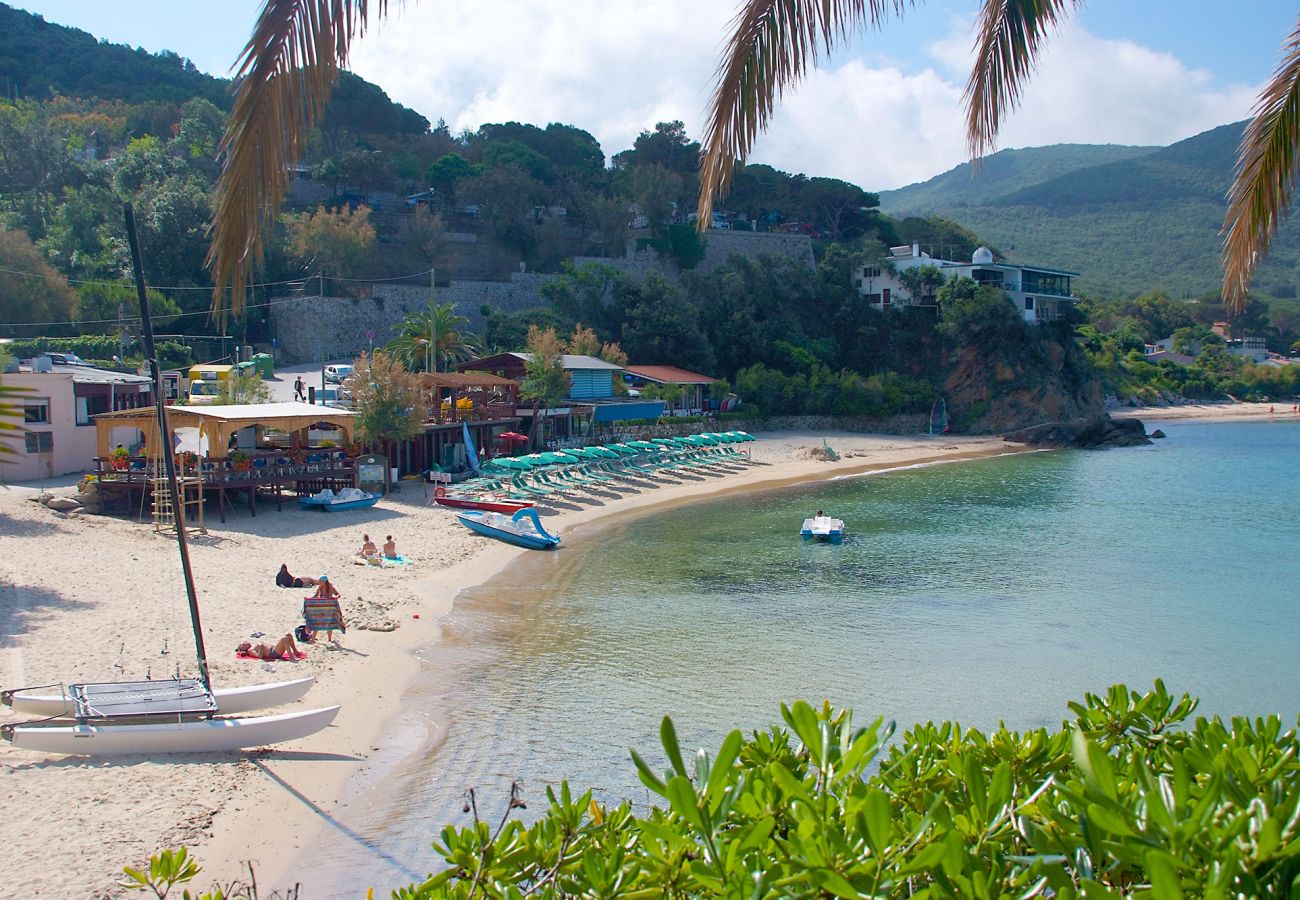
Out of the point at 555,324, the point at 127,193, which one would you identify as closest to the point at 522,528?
the point at 555,324

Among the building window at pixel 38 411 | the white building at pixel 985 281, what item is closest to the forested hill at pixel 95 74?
the white building at pixel 985 281

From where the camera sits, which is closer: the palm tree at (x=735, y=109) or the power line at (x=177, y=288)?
the palm tree at (x=735, y=109)

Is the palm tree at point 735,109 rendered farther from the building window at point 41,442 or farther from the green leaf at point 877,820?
the building window at point 41,442

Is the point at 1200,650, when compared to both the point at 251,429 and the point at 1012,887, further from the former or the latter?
the point at 251,429

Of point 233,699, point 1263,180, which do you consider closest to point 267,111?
point 1263,180

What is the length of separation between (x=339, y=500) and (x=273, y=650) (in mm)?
13009

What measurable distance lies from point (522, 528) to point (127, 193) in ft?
141

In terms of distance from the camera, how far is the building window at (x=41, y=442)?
A: 27.1 m

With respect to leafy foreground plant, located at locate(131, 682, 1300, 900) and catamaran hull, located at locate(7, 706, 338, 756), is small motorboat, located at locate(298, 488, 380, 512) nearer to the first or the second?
catamaran hull, located at locate(7, 706, 338, 756)

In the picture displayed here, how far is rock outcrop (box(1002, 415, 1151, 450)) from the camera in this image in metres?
59.5

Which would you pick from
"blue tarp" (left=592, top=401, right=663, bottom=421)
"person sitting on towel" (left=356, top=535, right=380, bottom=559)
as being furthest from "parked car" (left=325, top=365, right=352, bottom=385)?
"person sitting on towel" (left=356, top=535, right=380, bottom=559)

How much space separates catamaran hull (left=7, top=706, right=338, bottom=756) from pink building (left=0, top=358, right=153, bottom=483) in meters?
17.3

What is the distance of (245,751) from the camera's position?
11.8 meters

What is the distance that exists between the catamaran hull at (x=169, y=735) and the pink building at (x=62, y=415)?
17.3 metres
